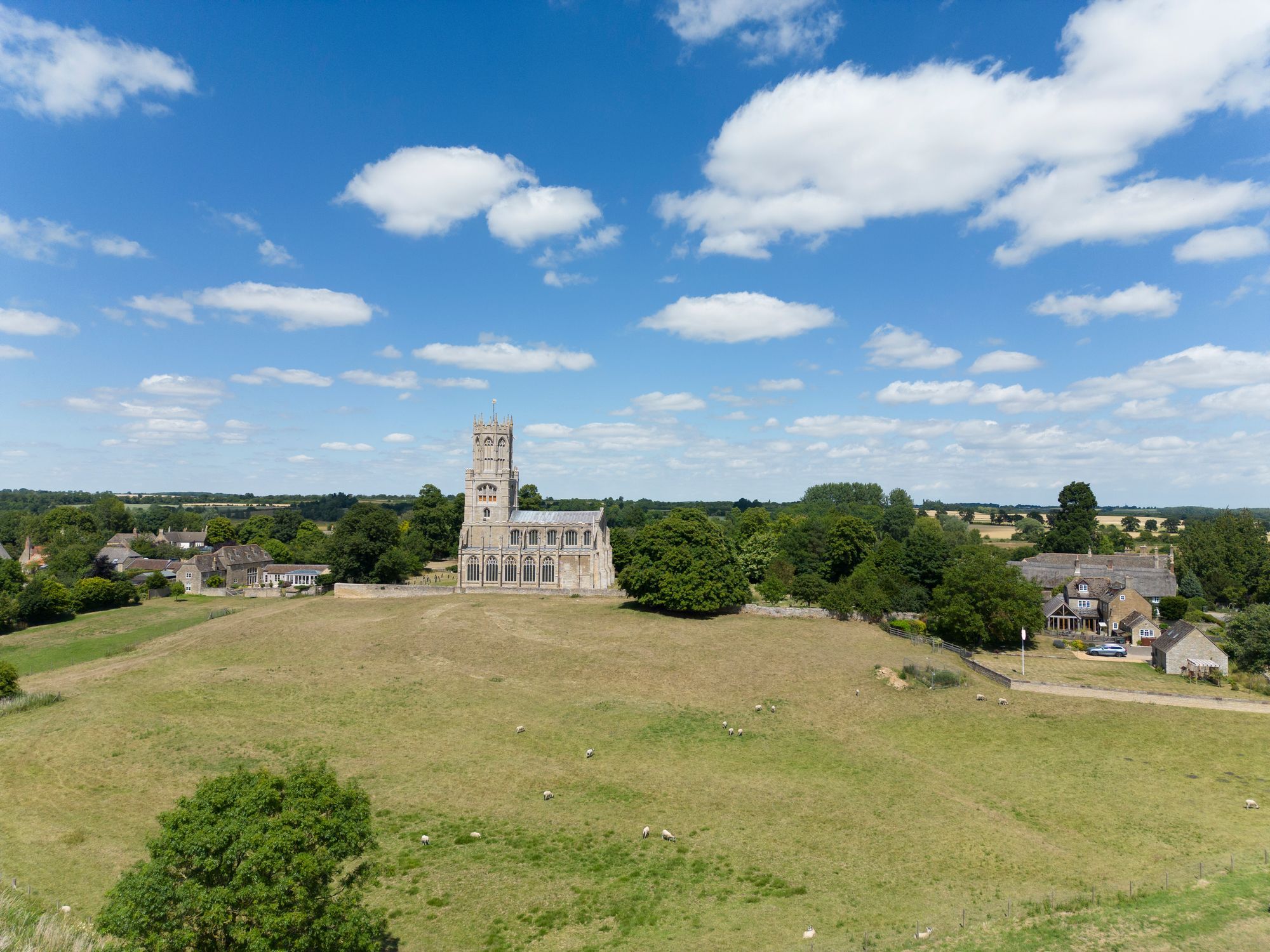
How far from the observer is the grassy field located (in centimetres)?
2050

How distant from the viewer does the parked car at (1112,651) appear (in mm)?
53250

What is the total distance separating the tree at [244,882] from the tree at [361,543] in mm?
63248

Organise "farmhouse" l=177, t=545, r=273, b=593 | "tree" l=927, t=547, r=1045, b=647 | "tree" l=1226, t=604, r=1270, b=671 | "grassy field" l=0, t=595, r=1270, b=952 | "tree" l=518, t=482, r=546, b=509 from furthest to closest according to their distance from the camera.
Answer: "tree" l=518, t=482, r=546, b=509, "farmhouse" l=177, t=545, r=273, b=593, "tree" l=927, t=547, r=1045, b=647, "tree" l=1226, t=604, r=1270, b=671, "grassy field" l=0, t=595, r=1270, b=952

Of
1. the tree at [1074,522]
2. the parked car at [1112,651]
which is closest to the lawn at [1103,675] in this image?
the parked car at [1112,651]

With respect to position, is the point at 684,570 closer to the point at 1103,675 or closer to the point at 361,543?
the point at 1103,675

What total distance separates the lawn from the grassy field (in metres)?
4.95

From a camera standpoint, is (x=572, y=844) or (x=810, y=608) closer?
(x=572, y=844)

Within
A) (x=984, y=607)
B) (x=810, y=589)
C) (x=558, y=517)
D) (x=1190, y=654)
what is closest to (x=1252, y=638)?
(x=1190, y=654)

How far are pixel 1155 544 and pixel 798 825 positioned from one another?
132 m

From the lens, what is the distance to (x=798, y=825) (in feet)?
82.6

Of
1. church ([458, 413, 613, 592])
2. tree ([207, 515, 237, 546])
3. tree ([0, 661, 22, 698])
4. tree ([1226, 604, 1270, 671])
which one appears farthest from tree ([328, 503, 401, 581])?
tree ([1226, 604, 1270, 671])

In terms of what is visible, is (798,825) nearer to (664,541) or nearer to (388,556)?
(664,541)

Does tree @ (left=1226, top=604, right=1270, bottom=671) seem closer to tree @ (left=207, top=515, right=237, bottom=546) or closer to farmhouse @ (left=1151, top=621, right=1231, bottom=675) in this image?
farmhouse @ (left=1151, top=621, right=1231, bottom=675)

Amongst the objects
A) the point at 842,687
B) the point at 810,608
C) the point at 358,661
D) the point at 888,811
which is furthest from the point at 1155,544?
the point at 358,661
